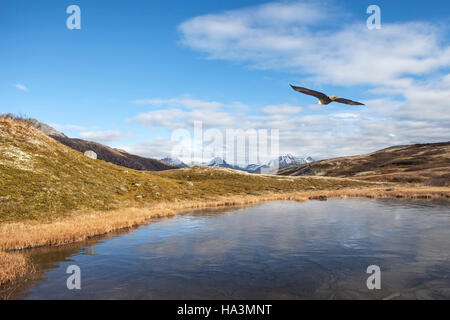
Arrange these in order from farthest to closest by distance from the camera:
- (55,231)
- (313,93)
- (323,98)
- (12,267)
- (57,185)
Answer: (57,185)
(55,231)
(323,98)
(313,93)
(12,267)

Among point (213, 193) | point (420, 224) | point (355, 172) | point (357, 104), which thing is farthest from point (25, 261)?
point (355, 172)

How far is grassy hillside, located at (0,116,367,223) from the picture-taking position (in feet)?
104

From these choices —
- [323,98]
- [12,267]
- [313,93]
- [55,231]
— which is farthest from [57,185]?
[323,98]

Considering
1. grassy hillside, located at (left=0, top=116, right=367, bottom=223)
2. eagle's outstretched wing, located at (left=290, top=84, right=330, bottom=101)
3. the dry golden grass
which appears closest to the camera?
the dry golden grass

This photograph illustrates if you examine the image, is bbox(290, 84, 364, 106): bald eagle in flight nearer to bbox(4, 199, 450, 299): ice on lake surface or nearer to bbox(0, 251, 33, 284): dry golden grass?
bbox(4, 199, 450, 299): ice on lake surface

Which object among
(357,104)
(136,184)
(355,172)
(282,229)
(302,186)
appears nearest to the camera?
(357,104)

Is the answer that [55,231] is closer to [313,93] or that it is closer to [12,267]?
[12,267]

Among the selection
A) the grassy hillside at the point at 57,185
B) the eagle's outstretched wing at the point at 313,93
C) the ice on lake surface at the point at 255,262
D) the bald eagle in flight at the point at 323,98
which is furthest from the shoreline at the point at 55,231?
the bald eagle in flight at the point at 323,98

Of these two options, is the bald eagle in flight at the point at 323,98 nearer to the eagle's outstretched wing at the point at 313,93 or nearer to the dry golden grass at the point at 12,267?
the eagle's outstretched wing at the point at 313,93

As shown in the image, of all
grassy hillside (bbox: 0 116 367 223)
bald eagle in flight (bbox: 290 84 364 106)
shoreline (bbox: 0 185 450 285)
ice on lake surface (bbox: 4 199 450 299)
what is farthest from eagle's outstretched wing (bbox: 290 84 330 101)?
grassy hillside (bbox: 0 116 367 223)

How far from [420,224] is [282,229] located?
47.6ft

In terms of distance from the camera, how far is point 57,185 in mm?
38000

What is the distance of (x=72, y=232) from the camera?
2486 centimetres

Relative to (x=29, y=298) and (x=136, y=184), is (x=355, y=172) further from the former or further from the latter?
(x=29, y=298)
